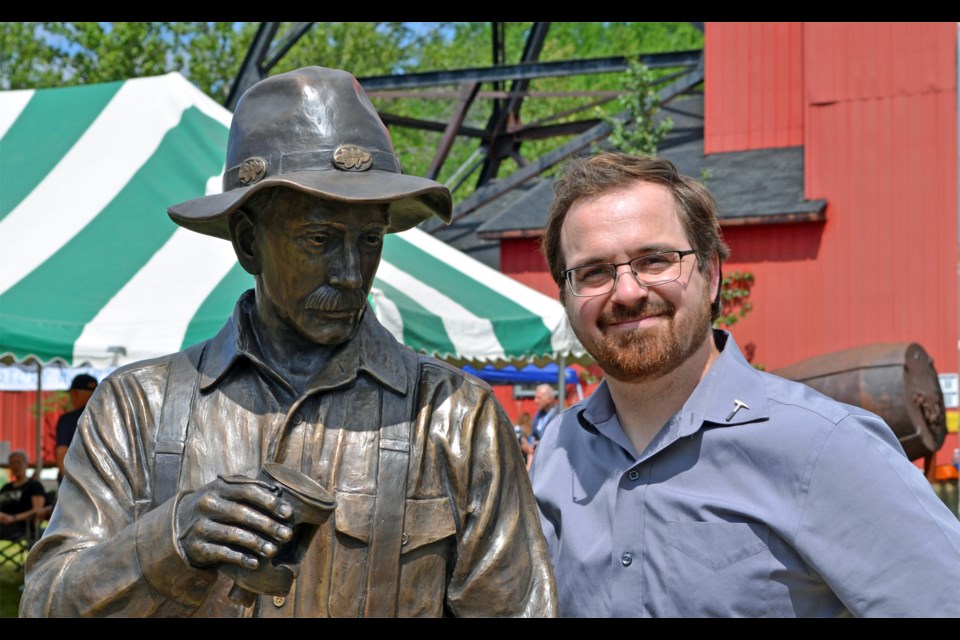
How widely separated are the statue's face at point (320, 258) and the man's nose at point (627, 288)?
2.28ft

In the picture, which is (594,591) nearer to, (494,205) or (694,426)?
(694,426)

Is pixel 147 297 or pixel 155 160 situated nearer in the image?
pixel 147 297

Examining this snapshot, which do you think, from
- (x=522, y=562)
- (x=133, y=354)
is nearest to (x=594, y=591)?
(x=522, y=562)

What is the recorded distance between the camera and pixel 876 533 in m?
2.35

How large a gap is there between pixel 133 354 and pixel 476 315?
2170 millimetres

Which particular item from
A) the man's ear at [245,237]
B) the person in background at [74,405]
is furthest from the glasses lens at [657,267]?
the person in background at [74,405]

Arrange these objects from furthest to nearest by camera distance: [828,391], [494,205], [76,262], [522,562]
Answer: [494,205]
[828,391]
[76,262]
[522,562]

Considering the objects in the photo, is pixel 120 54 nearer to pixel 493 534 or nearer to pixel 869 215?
pixel 869 215

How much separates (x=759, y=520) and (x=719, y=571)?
0.14 meters

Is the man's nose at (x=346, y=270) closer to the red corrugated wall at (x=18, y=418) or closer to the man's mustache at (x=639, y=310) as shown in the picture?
the man's mustache at (x=639, y=310)

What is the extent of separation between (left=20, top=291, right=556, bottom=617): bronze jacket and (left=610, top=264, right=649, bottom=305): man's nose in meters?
0.55

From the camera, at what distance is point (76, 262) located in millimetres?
6297

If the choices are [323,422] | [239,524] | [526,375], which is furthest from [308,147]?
[526,375]
